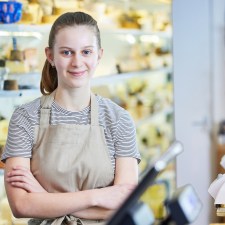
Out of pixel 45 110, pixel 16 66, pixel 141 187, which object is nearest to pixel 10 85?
pixel 16 66

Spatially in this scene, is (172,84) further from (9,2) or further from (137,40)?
(9,2)

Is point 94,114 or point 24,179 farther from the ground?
point 94,114

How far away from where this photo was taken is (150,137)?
5.30 meters

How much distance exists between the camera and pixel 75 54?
231 cm

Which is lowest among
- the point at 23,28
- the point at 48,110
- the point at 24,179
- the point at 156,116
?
the point at 156,116

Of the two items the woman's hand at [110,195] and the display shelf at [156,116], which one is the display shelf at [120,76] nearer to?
the display shelf at [156,116]

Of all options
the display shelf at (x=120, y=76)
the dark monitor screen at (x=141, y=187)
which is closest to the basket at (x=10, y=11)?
the display shelf at (x=120, y=76)

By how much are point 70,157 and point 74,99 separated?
215 mm

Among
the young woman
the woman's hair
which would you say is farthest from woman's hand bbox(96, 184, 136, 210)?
the woman's hair

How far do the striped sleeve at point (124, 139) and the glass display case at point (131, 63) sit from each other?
1435mm

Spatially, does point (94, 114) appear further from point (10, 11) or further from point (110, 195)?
point (10, 11)

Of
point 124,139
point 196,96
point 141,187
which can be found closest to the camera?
point 141,187

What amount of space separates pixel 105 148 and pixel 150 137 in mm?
3050

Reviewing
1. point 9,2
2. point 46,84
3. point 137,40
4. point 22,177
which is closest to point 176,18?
point 137,40
